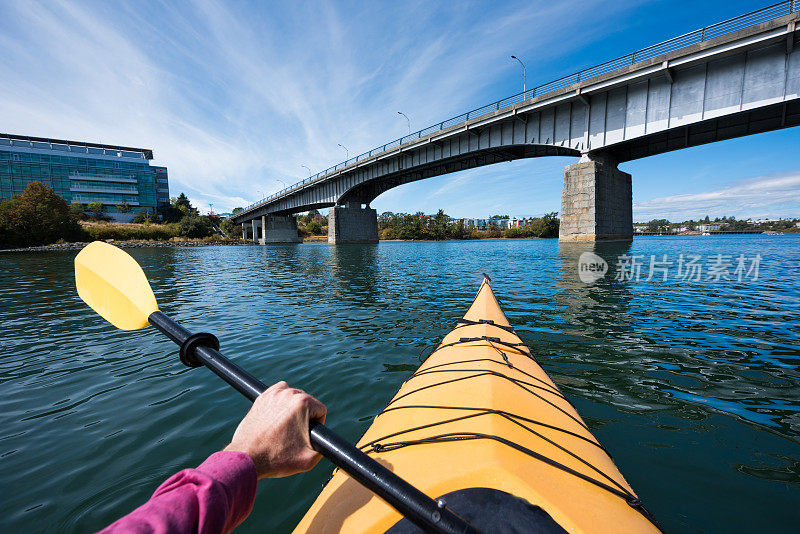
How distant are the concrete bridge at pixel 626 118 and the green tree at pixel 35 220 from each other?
41920mm

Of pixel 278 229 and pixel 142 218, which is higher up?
pixel 142 218

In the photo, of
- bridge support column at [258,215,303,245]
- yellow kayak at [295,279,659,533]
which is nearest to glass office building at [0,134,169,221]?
bridge support column at [258,215,303,245]

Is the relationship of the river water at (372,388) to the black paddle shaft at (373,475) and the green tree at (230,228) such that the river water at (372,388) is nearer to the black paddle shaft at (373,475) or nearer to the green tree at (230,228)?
the black paddle shaft at (373,475)

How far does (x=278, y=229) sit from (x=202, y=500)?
245 feet

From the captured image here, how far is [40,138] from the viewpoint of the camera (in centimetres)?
7438

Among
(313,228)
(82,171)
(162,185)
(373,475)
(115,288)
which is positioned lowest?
(373,475)

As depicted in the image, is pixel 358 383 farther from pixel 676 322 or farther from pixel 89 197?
pixel 89 197

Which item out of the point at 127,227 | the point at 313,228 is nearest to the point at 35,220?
the point at 127,227

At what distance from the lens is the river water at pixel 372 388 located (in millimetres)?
2611

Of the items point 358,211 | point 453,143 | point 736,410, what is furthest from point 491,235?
point 736,410

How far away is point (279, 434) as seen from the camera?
1151mm

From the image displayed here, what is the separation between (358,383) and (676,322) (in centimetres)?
713

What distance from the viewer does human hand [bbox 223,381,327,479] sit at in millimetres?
1103

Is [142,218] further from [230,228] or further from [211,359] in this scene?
[211,359]
